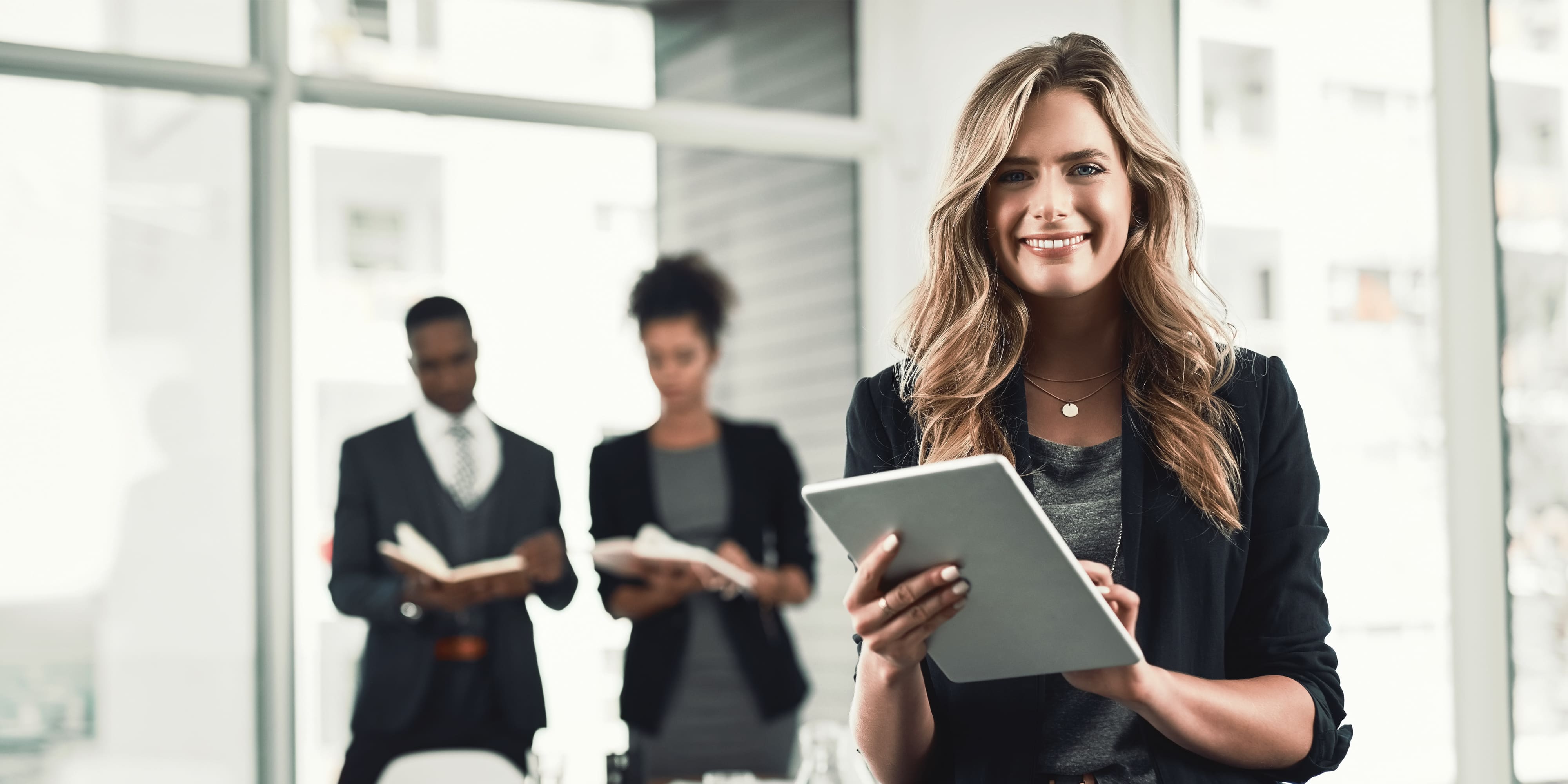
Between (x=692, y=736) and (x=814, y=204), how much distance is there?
1.84 m

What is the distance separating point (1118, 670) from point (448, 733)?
10.0 ft

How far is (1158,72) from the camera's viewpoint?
4496 millimetres

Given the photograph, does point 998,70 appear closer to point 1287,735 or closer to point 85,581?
point 1287,735

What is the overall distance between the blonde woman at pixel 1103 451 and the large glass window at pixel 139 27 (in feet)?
10.1

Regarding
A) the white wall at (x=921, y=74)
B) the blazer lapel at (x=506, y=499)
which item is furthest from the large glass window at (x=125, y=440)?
the white wall at (x=921, y=74)

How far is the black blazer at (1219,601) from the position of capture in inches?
49.9

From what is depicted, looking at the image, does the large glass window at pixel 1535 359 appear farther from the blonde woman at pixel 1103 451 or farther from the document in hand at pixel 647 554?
the blonde woman at pixel 1103 451

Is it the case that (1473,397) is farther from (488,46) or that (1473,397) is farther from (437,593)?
(488,46)

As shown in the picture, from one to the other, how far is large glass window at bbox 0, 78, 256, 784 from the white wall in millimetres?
2043

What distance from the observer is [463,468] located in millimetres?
3967

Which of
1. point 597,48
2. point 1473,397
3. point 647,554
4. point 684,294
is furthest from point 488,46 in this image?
point 1473,397

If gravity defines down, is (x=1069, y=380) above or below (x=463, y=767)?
above

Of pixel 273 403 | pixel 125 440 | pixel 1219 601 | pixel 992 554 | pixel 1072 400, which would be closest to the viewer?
pixel 992 554

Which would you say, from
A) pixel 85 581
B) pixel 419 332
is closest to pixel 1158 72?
pixel 419 332
